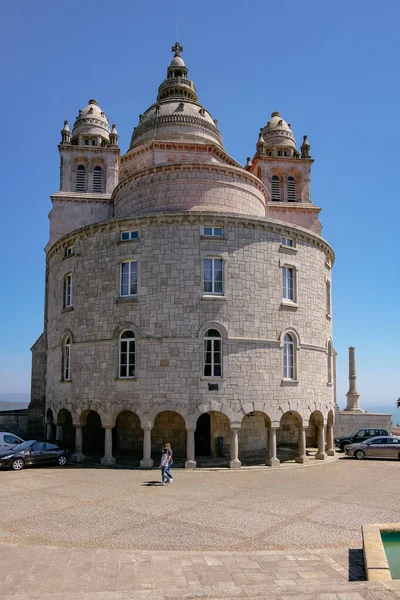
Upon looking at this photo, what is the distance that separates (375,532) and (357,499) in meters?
6.34

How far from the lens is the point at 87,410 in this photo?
2450 centimetres

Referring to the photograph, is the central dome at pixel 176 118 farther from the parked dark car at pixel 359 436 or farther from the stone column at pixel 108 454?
the parked dark car at pixel 359 436

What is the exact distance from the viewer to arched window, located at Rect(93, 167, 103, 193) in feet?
131

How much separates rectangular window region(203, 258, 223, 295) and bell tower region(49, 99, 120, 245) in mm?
16460

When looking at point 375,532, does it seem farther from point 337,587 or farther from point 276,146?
point 276,146

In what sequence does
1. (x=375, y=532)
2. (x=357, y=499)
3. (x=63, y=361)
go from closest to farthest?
(x=375, y=532), (x=357, y=499), (x=63, y=361)

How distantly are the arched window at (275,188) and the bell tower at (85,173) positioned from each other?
12.9 meters

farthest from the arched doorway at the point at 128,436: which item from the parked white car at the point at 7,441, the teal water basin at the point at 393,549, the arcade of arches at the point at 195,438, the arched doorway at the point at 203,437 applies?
the teal water basin at the point at 393,549

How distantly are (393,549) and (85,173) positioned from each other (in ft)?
115

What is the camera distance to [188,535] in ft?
41.2

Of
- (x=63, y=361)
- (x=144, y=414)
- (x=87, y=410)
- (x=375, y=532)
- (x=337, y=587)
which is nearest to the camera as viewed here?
(x=337, y=587)

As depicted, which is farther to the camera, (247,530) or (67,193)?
(67,193)

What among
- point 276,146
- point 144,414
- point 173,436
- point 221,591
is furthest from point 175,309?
point 276,146

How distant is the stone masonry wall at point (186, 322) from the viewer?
75.0 ft
